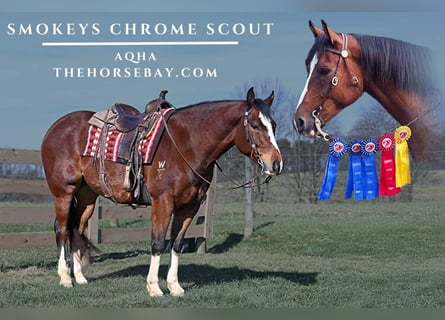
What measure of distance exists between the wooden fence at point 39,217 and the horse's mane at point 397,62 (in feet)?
16.4

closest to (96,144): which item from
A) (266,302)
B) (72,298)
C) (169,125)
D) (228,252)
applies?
(169,125)

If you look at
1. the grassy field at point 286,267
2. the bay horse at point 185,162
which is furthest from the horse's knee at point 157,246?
the grassy field at point 286,267

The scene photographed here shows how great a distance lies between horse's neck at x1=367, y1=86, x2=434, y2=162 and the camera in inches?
149

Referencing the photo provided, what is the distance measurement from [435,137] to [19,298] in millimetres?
3558

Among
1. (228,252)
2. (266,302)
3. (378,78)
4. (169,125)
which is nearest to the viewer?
(378,78)

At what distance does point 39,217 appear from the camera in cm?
794

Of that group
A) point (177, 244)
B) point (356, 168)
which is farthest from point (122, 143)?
point (356, 168)

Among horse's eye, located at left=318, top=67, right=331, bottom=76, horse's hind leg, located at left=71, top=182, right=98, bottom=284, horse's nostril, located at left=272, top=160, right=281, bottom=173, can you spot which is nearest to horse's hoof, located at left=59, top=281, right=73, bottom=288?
horse's hind leg, located at left=71, top=182, right=98, bottom=284

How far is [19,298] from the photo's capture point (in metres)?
5.23

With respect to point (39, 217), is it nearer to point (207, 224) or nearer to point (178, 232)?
point (207, 224)

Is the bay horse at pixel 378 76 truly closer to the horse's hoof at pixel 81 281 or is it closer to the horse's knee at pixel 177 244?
the horse's knee at pixel 177 244

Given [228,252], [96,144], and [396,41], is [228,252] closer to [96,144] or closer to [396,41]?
[96,144]

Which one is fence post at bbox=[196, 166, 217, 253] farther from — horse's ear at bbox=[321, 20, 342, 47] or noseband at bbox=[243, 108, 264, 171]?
horse's ear at bbox=[321, 20, 342, 47]

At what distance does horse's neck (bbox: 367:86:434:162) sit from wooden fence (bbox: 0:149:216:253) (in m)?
5.12
